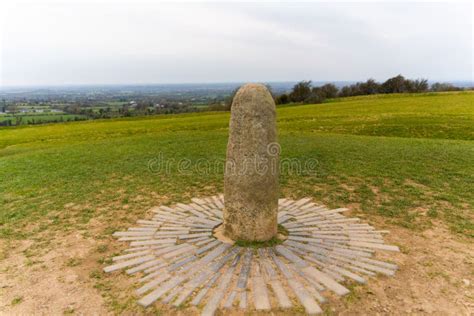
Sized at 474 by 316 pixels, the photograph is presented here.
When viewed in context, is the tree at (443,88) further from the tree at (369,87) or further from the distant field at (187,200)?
the distant field at (187,200)

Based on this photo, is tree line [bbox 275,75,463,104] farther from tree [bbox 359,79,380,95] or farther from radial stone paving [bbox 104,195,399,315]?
radial stone paving [bbox 104,195,399,315]

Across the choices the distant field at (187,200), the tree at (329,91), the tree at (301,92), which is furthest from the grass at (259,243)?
the tree at (329,91)

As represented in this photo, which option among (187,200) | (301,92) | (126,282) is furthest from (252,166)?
(301,92)

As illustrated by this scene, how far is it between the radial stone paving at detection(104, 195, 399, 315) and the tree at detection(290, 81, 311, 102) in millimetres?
47336

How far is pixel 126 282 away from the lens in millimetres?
4402

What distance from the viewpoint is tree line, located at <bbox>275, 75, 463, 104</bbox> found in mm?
54031

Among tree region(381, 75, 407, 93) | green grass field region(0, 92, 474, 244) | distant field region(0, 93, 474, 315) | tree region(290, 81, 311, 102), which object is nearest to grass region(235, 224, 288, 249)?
distant field region(0, 93, 474, 315)

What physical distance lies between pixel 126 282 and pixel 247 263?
5.39ft

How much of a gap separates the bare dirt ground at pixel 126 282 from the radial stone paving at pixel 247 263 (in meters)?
0.18

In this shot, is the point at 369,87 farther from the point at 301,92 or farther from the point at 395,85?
the point at 301,92

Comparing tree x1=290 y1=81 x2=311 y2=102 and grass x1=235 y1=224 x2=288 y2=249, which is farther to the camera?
tree x1=290 y1=81 x2=311 y2=102

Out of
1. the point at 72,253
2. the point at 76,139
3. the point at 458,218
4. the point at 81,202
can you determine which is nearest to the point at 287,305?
the point at 72,253

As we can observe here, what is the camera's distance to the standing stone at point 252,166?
5312 mm

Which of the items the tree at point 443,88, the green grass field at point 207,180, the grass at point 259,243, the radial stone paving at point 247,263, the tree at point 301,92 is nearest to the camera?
the radial stone paving at point 247,263
